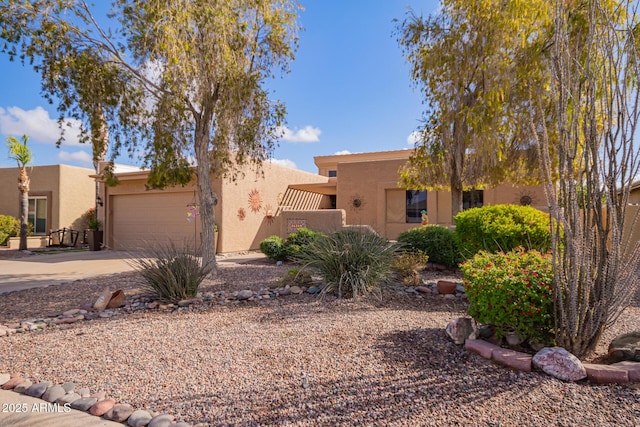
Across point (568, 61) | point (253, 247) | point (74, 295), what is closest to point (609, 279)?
point (568, 61)

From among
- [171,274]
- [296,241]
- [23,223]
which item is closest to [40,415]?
[171,274]

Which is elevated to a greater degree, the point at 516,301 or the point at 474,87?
the point at 474,87

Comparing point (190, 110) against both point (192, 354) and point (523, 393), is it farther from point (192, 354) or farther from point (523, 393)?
point (523, 393)

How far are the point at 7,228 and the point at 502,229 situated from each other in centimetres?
1979

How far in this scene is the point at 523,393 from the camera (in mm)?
2658

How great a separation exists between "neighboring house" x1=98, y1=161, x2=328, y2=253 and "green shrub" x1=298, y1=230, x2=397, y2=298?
7.62 m

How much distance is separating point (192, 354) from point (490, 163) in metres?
7.84

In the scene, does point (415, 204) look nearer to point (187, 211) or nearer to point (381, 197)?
point (381, 197)

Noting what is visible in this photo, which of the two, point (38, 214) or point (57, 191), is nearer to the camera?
point (57, 191)

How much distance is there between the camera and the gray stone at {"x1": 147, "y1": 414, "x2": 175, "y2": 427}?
2371 mm

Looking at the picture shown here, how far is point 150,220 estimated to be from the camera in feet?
49.2

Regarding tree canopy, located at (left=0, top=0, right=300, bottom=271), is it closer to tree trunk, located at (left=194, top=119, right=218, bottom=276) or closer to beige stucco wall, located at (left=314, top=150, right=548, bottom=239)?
tree trunk, located at (left=194, top=119, right=218, bottom=276)

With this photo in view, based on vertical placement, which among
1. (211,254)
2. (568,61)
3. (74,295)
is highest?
Answer: (568,61)

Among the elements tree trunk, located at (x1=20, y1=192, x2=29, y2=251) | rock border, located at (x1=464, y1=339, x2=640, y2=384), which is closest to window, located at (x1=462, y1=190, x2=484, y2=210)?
rock border, located at (x1=464, y1=339, x2=640, y2=384)
